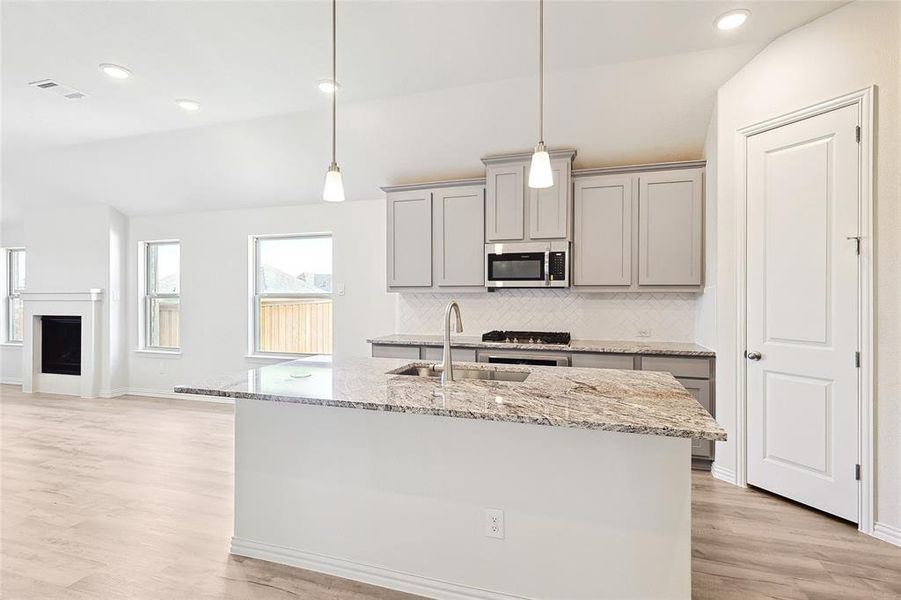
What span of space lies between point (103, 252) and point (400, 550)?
6.09 meters

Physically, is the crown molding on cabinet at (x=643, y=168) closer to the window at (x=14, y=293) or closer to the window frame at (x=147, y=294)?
the window frame at (x=147, y=294)

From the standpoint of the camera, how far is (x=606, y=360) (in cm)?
375

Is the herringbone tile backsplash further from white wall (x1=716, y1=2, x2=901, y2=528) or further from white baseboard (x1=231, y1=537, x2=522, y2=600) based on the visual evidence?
white baseboard (x1=231, y1=537, x2=522, y2=600)

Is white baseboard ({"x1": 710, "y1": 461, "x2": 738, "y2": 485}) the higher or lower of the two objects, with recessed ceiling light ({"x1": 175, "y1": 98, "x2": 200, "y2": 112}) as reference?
lower

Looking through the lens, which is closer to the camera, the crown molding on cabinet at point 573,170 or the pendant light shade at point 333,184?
the pendant light shade at point 333,184

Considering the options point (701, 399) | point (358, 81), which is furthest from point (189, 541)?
point (701, 399)

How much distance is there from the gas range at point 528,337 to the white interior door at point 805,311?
145 centimetres

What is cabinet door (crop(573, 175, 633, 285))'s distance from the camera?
3986 mm

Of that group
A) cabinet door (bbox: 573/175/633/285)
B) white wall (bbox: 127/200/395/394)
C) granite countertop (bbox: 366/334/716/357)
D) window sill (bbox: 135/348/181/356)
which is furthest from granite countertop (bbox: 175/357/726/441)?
window sill (bbox: 135/348/181/356)

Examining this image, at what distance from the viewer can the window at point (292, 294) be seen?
5516 mm

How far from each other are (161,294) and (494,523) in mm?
5941

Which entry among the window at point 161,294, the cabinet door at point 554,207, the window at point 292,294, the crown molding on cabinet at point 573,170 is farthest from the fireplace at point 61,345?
the cabinet door at point 554,207

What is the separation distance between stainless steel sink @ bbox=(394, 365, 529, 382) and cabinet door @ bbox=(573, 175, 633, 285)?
187 centimetres

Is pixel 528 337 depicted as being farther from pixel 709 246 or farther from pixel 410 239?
pixel 709 246
